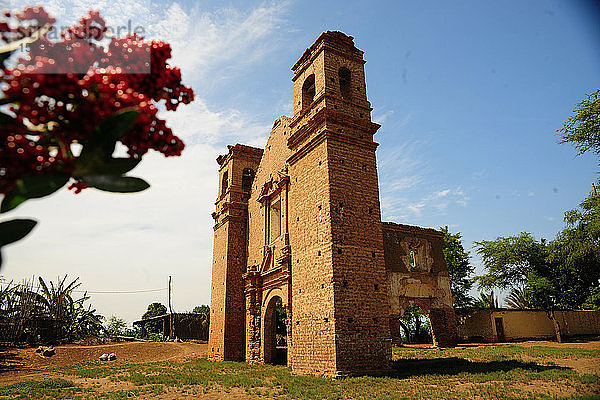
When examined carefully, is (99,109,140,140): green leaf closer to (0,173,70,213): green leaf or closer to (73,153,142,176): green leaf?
(73,153,142,176): green leaf

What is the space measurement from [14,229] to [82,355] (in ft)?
82.8

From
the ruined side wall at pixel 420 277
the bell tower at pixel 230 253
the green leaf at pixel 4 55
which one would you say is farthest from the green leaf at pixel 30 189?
the ruined side wall at pixel 420 277

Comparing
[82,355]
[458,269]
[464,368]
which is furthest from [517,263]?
[82,355]

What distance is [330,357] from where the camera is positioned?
9898 millimetres

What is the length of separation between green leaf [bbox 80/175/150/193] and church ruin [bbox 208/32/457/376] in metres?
9.42

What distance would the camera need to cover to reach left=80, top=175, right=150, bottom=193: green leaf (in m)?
1.21

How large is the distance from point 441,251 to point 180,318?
21.9 m

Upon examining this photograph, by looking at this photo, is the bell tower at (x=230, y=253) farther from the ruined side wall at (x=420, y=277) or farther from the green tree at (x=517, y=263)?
the green tree at (x=517, y=263)

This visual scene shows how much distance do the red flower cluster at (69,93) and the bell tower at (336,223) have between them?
9.25 m

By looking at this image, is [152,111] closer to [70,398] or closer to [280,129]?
[70,398]

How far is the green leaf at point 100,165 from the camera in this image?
119cm

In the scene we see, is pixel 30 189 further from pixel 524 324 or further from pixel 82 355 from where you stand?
pixel 524 324

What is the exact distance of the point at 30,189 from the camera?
1.16m

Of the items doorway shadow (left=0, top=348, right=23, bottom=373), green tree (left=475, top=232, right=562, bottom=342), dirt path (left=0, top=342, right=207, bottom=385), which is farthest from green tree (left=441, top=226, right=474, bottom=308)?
doorway shadow (left=0, top=348, right=23, bottom=373)
